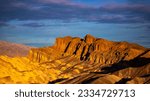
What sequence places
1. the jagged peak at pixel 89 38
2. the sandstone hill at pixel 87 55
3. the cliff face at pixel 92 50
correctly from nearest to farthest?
the sandstone hill at pixel 87 55 → the cliff face at pixel 92 50 → the jagged peak at pixel 89 38

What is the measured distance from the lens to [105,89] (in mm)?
13273

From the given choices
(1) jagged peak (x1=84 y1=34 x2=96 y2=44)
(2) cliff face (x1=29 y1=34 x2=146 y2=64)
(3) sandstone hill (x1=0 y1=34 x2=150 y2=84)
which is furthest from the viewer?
(1) jagged peak (x1=84 y1=34 x2=96 y2=44)

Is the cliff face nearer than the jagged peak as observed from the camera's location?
Yes

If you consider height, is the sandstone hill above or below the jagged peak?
below

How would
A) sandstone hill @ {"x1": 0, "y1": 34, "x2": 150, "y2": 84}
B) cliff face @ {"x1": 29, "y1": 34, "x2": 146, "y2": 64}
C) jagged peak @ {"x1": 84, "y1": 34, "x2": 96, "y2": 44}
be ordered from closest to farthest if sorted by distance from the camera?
1. sandstone hill @ {"x1": 0, "y1": 34, "x2": 150, "y2": 84}
2. cliff face @ {"x1": 29, "y1": 34, "x2": 146, "y2": 64}
3. jagged peak @ {"x1": 84, "y1": 34, "x2": 96, "y2": 44}

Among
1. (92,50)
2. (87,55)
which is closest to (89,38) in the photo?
(92,50)

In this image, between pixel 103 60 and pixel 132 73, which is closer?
pixel 132 73

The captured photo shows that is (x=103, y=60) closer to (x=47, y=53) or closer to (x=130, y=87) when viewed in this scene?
(x=47, y=53)

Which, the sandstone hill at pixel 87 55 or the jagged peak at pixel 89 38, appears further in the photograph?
the jagged peak at pixel 89 38

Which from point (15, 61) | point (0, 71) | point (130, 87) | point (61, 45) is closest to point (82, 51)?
point (61, 45)

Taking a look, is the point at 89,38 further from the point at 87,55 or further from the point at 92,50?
the point at 87,55

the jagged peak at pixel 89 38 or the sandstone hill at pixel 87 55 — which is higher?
the jagged peak at pixel 89 38

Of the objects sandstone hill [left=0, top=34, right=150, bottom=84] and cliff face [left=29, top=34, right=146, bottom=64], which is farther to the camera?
cliff face [left=29, top=34, right=146, bottom=64]

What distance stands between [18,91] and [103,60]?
111 meters
